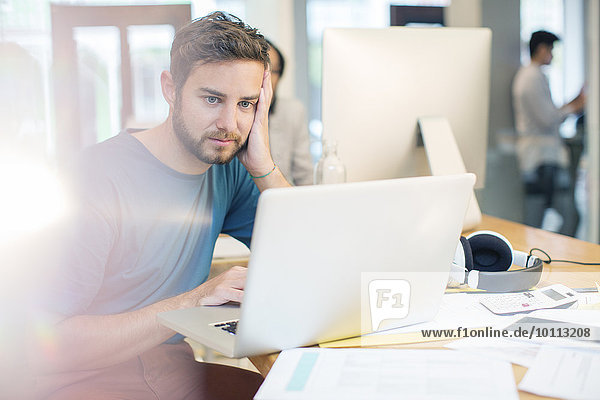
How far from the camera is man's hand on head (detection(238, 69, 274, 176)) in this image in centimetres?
134

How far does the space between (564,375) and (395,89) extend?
2.92 feet

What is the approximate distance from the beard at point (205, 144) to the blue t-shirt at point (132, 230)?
0.06 metres

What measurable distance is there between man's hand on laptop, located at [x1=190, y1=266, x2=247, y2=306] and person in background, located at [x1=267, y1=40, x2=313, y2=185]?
5.87ft

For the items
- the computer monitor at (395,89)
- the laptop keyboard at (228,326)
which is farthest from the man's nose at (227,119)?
the laptop keyboard at (228,326)

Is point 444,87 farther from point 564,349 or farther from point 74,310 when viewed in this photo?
point 74,310

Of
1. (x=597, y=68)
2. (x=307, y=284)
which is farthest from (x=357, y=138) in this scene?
(x=597, y=68)

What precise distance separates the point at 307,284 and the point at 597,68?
9.87 feet

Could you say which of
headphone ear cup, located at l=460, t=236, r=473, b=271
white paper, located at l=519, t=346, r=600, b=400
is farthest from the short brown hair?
white paper, located at l=519, t=346, r=600, b=400

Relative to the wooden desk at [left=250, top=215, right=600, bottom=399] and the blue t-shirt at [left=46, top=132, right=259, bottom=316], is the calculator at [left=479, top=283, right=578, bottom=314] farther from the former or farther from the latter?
the blue t-shirt at [left=46, top=132, right=259, bottom=316]

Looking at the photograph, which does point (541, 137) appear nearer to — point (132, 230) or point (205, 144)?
point (205, 144)

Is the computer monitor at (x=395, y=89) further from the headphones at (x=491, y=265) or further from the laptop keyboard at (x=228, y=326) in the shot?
the laptop keyboard at (x=228, y=326)

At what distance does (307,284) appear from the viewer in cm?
74

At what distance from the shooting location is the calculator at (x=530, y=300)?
0.96 metres

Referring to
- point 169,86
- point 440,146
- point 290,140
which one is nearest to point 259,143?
point 169,86
